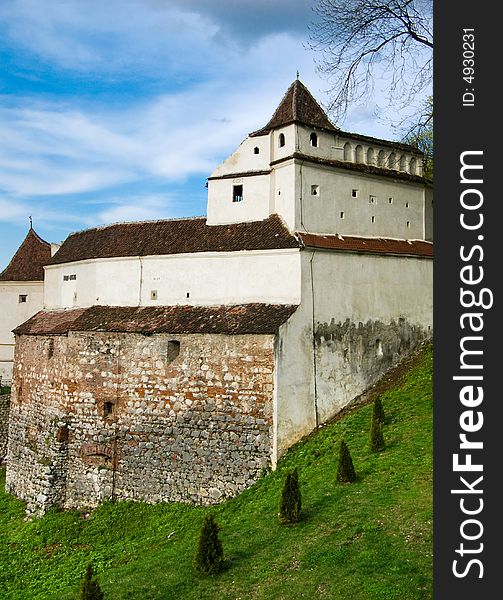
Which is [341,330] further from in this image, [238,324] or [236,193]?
[236,193]

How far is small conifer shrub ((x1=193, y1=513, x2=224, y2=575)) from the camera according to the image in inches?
523

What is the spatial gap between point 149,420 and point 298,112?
11679 mm

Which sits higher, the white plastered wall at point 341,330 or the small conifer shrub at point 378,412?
the white plastered wall at point 341,330

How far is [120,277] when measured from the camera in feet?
81.4

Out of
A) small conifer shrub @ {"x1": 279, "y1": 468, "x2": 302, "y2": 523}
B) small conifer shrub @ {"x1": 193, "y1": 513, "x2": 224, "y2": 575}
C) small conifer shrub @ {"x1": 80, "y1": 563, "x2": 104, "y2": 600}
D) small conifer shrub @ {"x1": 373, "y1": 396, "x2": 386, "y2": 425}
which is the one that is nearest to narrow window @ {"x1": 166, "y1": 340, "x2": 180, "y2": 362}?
small conifer shrub @ {"x1": 373, "y1": 396, "x2": 386, "y2": 425}

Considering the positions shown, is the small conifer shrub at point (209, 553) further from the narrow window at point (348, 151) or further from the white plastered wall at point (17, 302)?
the white plastered wall at point (17, 302)

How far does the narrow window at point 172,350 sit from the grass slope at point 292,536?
15.5ft

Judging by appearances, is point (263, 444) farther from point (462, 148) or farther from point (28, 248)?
point (28, 248)

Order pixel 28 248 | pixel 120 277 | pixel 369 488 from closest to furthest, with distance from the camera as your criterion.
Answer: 1. pixel 369 488
2. pixel 120 277
3. pixel 28 248

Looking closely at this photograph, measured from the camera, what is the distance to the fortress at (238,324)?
20.2 meters

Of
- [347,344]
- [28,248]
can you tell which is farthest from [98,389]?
[28,248]

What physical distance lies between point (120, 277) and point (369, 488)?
527 inches

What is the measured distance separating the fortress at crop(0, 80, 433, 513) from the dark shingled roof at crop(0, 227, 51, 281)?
9.71 meters

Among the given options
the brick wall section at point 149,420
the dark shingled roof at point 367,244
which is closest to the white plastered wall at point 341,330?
the dark shingled roof at point 367,244
